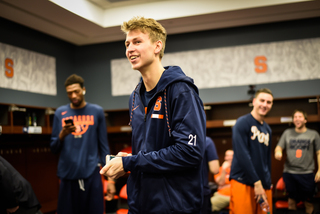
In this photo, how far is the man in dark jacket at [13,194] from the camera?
3.06 meters

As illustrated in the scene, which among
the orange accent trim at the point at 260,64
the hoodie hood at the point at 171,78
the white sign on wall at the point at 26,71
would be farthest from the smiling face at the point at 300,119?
the white sign on wall at the point at 26,71

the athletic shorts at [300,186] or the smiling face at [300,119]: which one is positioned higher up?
the smiling face at [300,119]

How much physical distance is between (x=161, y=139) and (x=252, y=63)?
5830 millimetres

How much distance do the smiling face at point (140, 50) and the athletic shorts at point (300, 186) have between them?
4.71 meters

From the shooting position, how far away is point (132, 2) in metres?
6.21

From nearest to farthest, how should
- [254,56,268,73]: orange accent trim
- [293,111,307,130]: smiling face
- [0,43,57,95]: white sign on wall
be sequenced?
[293,111,307,130]: smiling face < [0,43,57,95]: white sign on wall < [254,56,268,73]: orange accent trim

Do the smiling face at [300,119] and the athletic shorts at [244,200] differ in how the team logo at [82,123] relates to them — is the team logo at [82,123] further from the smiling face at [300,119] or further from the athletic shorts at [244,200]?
the smiling face at [300,119]

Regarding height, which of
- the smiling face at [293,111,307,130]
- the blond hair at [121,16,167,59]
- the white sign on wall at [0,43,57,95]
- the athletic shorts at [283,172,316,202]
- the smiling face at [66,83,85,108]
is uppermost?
the white sign on wall at [0,43,57,95]

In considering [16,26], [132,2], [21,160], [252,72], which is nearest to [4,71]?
[16,26]

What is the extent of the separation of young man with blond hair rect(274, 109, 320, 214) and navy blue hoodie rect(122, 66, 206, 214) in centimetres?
422

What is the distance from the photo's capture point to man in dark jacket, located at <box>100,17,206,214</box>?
1.39 meters

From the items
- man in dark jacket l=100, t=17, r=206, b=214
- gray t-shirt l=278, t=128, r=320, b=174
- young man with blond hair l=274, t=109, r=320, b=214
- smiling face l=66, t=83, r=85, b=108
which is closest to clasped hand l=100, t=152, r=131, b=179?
man in dark jacket l=100, t=17, r=206, b=214

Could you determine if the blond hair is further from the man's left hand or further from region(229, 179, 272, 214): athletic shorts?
→ region(229, 179, 272, 214): athletic shorts

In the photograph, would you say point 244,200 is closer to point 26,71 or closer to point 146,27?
point 146,27
